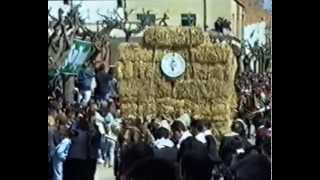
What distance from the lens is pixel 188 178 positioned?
17.1 ft

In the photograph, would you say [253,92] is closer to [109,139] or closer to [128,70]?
[128,70]

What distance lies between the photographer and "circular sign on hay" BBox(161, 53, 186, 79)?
5.27 meters

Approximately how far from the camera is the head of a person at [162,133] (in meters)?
5.29

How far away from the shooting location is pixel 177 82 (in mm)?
5270

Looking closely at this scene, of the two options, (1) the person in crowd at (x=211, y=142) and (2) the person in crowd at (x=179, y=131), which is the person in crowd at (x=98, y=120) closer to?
(2) the person in crowd at (x=179, y=131)

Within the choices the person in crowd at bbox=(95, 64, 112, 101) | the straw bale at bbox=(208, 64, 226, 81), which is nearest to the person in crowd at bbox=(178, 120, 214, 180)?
the straw bale at bbox=(208, 64, 226, 81)

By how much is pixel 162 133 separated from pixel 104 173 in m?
0.52

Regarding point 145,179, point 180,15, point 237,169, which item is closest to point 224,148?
point 237,169

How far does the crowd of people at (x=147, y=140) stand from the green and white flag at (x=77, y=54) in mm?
84

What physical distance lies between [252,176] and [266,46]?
3.13ft

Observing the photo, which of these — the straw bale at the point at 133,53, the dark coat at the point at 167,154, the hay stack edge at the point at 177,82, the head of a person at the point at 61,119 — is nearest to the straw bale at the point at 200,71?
the hay stack edge at the point at 177,82

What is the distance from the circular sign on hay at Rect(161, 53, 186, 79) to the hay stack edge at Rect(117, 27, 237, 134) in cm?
3

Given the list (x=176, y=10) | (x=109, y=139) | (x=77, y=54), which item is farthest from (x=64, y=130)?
(x=176, y=10)
